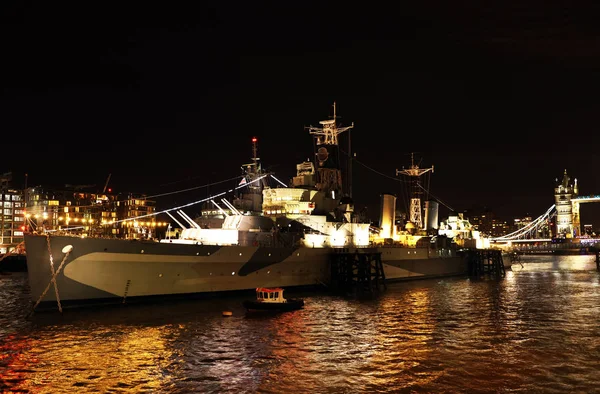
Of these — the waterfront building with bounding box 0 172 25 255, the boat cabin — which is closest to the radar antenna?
the boat cabin

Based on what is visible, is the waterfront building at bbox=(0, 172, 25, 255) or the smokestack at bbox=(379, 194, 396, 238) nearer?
the smokestack at bbox=(379, 194, 396, 238)

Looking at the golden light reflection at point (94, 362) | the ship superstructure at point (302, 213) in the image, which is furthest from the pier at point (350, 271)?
the golden light reflection at point (94, 362)

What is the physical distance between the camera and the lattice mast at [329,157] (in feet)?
149

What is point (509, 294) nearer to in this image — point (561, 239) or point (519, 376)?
point (519, 376)

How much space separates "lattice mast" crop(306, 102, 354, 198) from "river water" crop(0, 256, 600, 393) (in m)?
17.0

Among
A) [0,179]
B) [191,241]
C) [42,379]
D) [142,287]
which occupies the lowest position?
[42,379]

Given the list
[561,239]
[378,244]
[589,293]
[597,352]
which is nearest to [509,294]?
[589,293]

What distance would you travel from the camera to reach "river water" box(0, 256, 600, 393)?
47.5 feet

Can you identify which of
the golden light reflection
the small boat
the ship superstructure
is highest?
the ship superstructure

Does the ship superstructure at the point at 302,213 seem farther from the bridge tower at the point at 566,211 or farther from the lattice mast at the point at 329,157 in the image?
the bridge tower at the point at 566,211

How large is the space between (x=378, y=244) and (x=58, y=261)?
29.2 meters

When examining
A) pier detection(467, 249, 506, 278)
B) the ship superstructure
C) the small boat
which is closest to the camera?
the small boat

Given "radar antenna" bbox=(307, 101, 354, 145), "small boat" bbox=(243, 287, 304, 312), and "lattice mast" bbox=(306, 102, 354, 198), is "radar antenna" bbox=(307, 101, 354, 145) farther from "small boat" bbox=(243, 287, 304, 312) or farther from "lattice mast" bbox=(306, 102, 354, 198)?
"small boat" bbox=(243, 287, 304, 312)

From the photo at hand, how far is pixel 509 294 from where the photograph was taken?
38.2m
